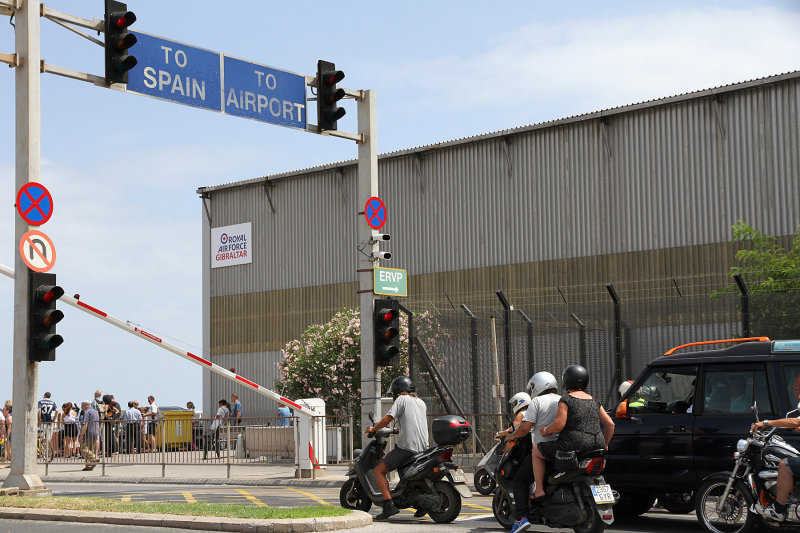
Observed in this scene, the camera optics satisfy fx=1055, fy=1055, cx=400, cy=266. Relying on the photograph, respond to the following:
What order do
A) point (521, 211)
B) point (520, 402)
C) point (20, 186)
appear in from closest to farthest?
point (520, 402) → point (20, 186) → point (521, 211)

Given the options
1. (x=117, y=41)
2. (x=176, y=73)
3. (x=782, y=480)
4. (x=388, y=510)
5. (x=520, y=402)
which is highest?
(x=117, y=41)

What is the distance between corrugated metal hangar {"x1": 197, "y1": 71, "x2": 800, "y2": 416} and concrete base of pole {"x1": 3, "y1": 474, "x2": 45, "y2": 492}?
1328 cm

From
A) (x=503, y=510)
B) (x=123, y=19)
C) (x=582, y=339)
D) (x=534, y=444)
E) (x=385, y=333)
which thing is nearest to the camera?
(x=534, y=444)

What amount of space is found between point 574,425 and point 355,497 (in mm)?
3975

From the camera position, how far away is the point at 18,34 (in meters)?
14.8

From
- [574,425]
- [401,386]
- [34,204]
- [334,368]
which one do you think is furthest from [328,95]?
[334,368]

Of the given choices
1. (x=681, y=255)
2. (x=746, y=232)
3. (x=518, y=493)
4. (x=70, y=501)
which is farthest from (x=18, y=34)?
(x=681, y=255)

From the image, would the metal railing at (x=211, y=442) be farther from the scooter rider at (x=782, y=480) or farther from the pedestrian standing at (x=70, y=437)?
the scooter rider at (x=782, y=480)

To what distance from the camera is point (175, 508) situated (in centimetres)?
1230

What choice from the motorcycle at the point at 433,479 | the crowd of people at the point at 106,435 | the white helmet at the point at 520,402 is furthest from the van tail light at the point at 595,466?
the crowd of people at the point at 106,435

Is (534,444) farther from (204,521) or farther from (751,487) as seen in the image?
(204,521)

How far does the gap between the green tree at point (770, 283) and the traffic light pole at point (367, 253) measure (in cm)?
630

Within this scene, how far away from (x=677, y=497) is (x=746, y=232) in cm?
1423

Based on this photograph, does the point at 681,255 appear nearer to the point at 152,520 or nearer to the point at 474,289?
the point at 474,289
